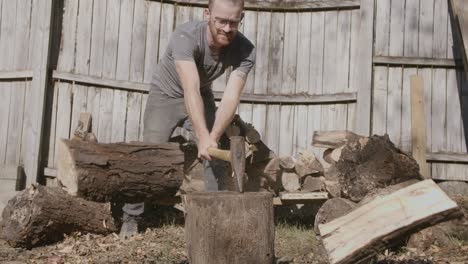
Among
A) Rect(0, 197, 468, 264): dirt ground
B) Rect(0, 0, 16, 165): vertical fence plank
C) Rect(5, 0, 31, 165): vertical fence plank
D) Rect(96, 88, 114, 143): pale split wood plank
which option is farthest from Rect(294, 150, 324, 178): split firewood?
Rect(0, 0, 16, 165): vertical fence plank

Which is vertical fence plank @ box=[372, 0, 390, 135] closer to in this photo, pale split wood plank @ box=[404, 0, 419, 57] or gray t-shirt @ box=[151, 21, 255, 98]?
pale split wood plank @ box=[404, 0, 419, 57]

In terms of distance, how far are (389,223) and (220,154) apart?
1.13m

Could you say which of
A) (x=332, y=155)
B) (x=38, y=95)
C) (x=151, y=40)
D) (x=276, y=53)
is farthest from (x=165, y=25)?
(x=332, y=155)

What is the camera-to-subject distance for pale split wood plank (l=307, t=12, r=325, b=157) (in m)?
7.25

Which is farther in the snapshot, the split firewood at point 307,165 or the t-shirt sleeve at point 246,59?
the split firewood at point 307,165

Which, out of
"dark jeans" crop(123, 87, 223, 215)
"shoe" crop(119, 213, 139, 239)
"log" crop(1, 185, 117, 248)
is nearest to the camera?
"log" crop(1, 185, 117, 248)

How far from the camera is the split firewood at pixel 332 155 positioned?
21.3ft

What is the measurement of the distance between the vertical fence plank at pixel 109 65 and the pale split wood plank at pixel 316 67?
86.3 inches

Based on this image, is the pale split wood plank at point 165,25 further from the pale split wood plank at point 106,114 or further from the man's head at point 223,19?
the man's head at point 223,19

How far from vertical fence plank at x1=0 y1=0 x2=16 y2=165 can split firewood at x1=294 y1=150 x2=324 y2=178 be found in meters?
3.24

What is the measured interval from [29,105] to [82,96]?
57 cm

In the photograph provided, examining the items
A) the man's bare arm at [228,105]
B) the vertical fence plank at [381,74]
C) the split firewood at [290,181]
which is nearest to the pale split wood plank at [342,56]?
the vertical fence plank at [381,74]

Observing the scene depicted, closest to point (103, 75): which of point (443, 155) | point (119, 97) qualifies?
point (119, 97)

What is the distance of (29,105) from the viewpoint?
23.0 feet
